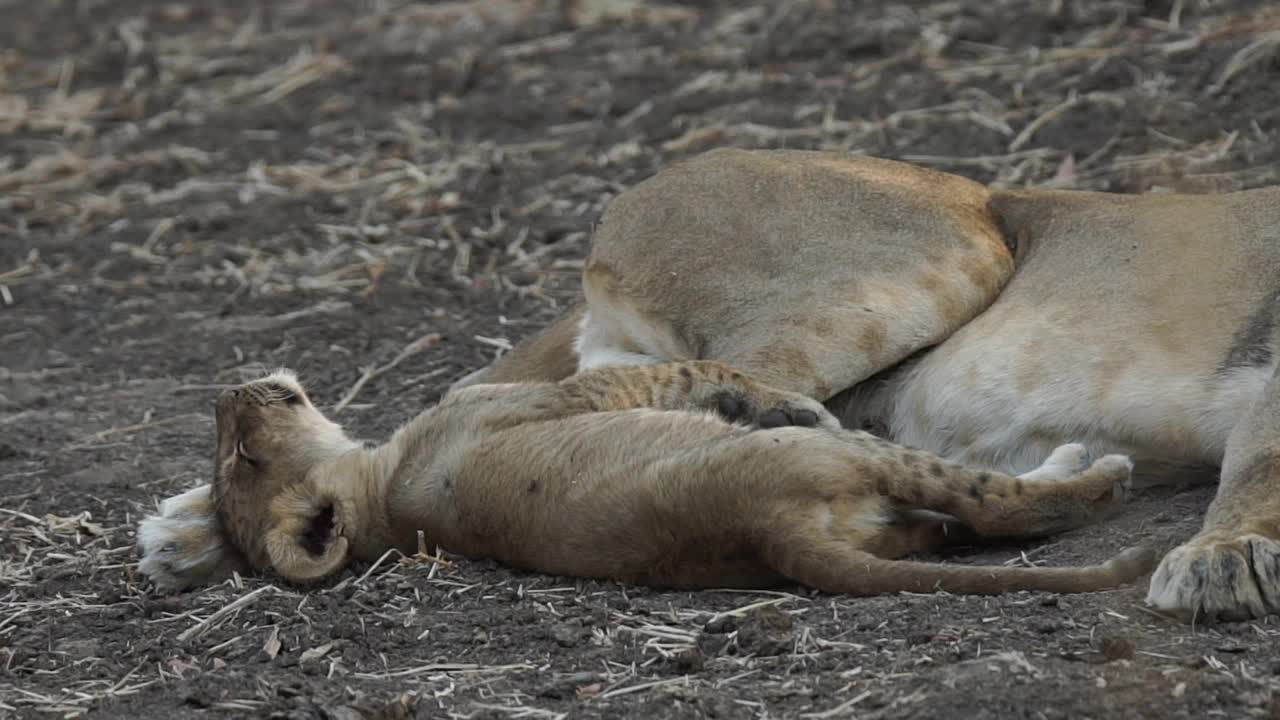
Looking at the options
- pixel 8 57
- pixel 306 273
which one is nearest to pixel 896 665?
pixel 306 273

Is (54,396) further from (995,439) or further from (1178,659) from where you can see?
(1178,659)

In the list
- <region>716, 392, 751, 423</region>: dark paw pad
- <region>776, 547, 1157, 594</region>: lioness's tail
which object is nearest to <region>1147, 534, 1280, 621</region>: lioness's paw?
<region>776, 547, 1157, 594</region>: lioness's tail

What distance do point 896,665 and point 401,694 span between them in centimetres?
90

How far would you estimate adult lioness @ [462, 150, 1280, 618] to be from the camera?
179 inches

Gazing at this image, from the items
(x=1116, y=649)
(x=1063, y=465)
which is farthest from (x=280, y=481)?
(x=1116, y=649)

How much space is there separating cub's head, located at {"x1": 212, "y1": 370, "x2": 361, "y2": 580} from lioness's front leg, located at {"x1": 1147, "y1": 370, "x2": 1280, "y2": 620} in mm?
1816

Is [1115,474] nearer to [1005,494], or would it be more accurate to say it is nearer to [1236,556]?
[1005,494]

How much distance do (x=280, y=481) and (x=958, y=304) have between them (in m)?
1.65

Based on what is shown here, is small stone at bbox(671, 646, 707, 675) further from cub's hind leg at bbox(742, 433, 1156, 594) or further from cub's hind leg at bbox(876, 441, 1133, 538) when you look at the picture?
cub's hind leg at bbox(876, 441, 1133, 538)

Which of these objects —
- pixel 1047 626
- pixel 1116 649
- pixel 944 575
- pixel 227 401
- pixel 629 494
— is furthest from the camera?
pixel 227 401

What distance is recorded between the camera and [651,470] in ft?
14.1

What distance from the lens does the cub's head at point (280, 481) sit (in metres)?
4.67

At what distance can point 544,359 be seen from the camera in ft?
18.5

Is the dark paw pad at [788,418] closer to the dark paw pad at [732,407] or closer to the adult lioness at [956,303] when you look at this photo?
the dark paw pad at [732,407]
